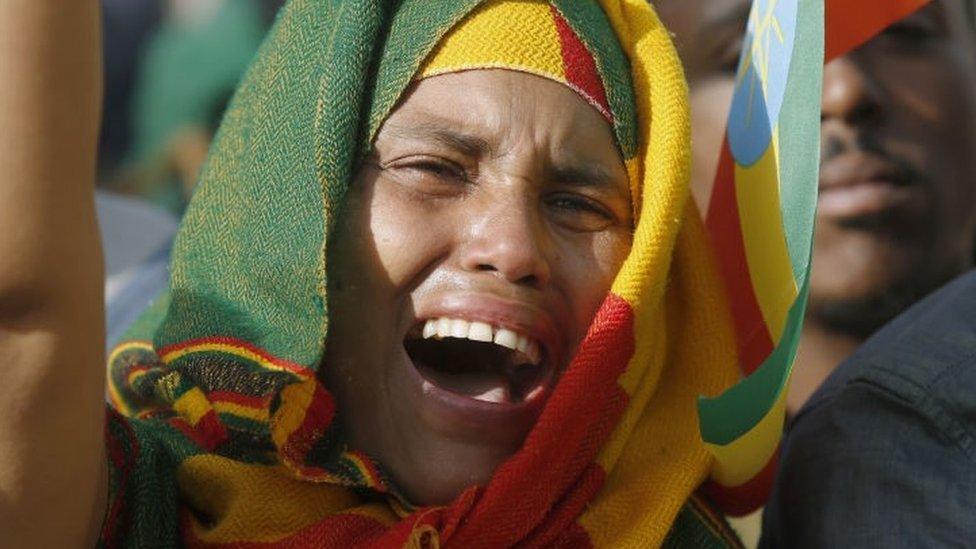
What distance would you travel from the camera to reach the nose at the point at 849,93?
243 centimetres

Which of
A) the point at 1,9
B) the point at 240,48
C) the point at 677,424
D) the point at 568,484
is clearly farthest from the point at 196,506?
the point at 240,48

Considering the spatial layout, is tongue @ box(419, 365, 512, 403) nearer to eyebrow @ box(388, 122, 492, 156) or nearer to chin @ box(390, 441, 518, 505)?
chin @ box(390, 441, 518, 505)

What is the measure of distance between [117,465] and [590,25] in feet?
2.30

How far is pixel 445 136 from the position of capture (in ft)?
5.39

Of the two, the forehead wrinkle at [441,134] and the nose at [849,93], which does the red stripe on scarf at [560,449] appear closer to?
the forehead wrinkle at [441,134]

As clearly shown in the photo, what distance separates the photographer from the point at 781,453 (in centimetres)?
185

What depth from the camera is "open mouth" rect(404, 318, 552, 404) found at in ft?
5.22

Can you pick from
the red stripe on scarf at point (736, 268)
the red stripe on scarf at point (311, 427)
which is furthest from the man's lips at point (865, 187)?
the red stripe on scarf at point (311, 427)

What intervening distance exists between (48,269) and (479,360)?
25.0 inches

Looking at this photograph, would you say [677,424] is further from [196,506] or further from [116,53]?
[116,53]

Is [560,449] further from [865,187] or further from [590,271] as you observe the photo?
[865,187]

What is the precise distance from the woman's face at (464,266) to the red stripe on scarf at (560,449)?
0.16ft

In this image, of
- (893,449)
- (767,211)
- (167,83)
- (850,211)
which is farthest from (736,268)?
(167,83)

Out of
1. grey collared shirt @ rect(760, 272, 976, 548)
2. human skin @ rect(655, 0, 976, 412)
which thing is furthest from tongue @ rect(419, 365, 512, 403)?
human skin @ rect(655, 0, 976, 412)
